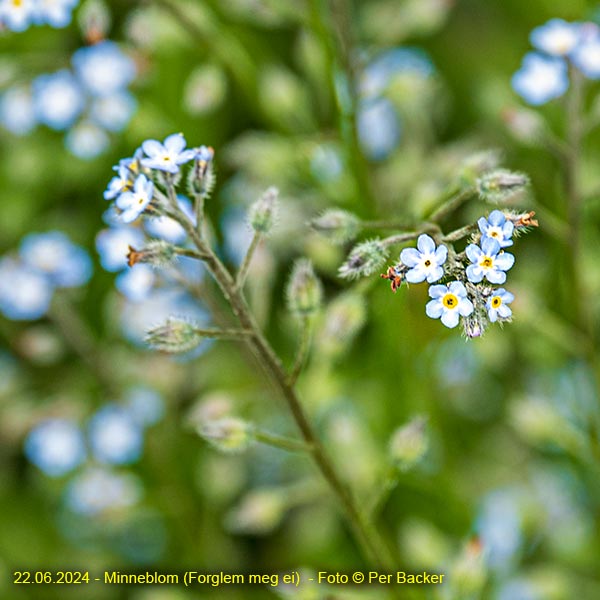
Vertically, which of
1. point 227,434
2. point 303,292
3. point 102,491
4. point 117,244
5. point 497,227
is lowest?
point 102,491

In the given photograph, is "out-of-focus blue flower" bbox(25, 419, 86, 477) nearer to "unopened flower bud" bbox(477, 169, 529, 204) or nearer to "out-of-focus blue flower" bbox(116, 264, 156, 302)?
"out-of-focus blue flower" bbox(116, 264, 156, 302)

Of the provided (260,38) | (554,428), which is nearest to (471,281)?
(554,428)

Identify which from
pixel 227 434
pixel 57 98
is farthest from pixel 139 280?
pixel 57 98

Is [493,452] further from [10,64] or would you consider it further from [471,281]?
[10,64]

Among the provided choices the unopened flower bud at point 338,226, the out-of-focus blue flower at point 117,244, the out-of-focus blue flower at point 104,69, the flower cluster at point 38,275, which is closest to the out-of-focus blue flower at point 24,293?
the flower cluster at point 38,275

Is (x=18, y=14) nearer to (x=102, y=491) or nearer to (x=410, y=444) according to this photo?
(x=410, y=444)

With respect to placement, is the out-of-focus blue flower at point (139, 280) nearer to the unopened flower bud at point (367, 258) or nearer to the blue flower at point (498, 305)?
the unopened flower bud at point (367, 258)

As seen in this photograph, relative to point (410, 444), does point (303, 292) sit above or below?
above
